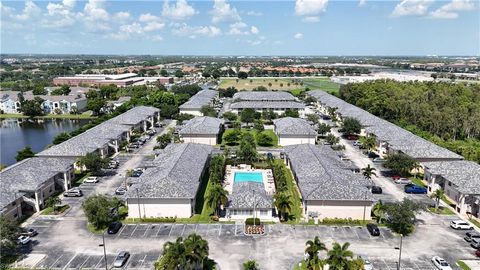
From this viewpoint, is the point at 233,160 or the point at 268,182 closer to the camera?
the point at 268,182

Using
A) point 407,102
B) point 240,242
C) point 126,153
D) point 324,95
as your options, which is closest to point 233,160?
point 126,153

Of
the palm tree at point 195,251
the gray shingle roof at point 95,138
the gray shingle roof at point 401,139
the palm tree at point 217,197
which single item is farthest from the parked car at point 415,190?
the gray shingle roof at point 95,138

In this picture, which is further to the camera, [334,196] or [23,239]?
[334,196]

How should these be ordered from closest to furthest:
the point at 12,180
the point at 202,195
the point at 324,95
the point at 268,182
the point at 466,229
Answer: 1. the point at 466,229
2. the point at 12,180
3. the point at 202,195
4. the point at 268,182
5. the point at 324,95

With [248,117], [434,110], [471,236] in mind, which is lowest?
[471,236]

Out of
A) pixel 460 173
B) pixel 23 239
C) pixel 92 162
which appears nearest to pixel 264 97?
pixel 92 162

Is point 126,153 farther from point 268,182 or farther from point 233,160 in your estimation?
point 268,182

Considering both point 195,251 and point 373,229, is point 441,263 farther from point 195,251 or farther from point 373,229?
point 195,251
